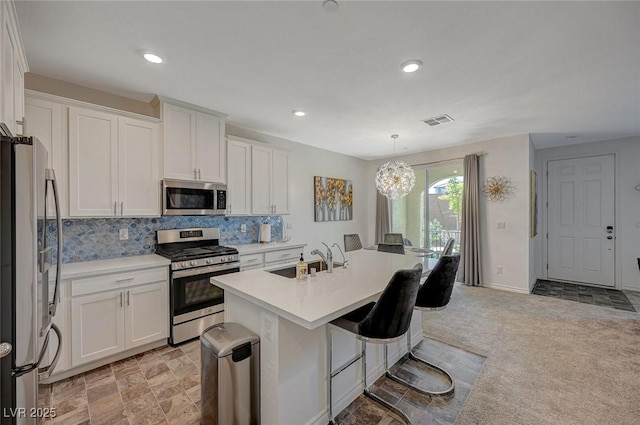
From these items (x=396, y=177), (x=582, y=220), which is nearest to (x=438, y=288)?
(x=396, y=177)

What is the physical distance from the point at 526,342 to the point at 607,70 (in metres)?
2.70

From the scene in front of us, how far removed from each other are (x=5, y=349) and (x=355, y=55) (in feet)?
8.54

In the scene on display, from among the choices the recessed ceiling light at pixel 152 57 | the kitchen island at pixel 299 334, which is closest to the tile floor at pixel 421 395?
the kitchen island at pixel 299 334

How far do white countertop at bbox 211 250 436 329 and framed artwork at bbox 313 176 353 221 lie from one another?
9.41 ft

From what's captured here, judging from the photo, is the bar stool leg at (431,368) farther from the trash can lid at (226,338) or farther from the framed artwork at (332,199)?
the framed artwork at (332,199)

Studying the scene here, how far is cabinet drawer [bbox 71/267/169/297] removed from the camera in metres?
2.27

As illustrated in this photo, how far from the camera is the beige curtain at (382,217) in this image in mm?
6242

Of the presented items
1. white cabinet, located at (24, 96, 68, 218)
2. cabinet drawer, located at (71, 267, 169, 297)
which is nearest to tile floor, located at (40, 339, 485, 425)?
cabinet drawer, located at (71, 267, 169, 297)

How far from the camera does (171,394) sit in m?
2.09

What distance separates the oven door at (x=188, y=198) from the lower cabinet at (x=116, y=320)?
82 centimetres

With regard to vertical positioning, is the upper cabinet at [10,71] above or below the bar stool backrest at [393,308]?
above

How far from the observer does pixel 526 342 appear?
285 cm

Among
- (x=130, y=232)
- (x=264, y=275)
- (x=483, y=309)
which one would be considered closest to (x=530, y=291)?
(x=483, y=309)

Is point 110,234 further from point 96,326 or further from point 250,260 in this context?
point 250,260
